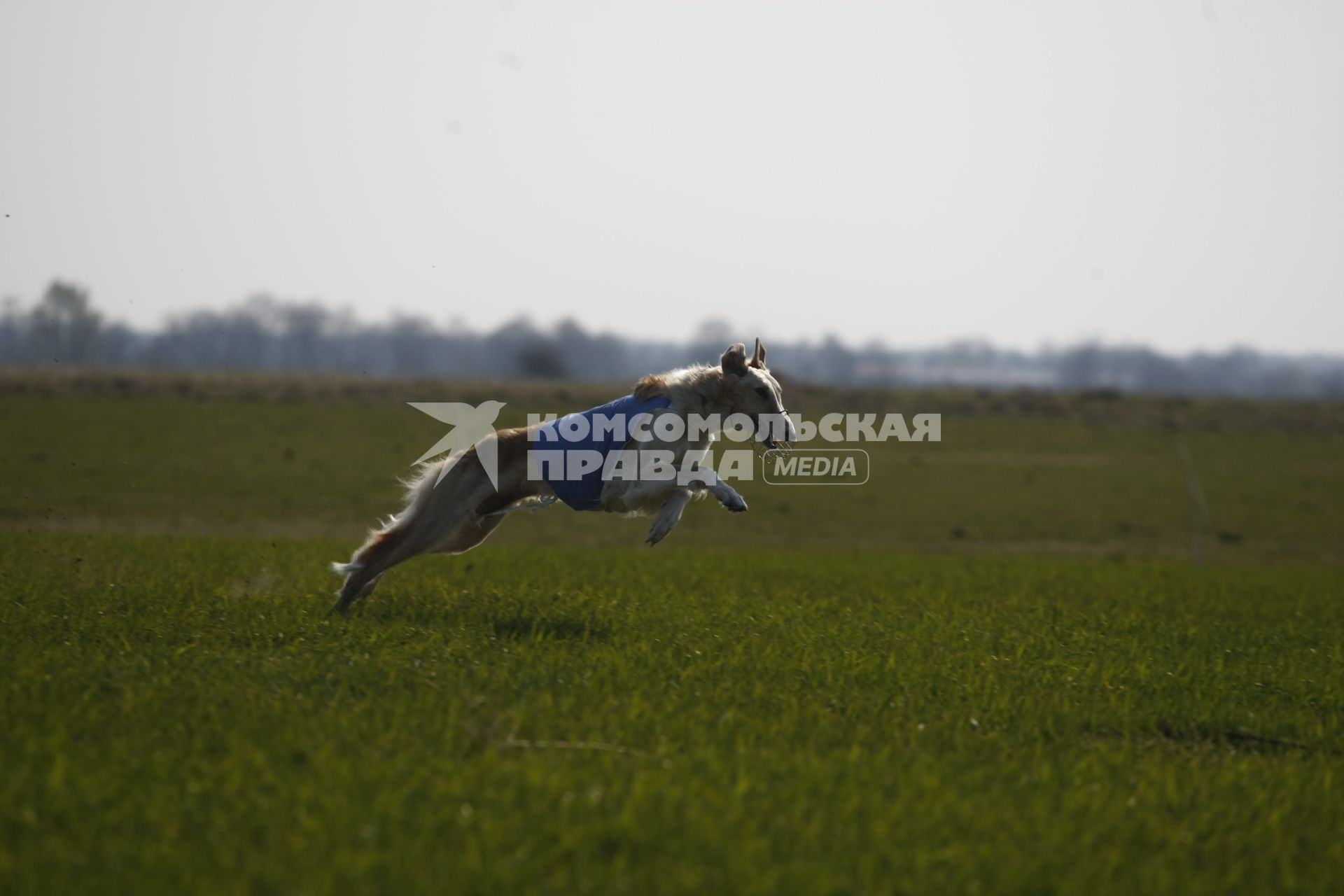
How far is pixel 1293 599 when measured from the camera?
17188 millimetres

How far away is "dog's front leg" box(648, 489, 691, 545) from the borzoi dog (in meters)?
0.01

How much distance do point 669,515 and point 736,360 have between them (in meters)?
1.72

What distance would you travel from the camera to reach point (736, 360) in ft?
38.2

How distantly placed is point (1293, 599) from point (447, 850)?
50.3ft

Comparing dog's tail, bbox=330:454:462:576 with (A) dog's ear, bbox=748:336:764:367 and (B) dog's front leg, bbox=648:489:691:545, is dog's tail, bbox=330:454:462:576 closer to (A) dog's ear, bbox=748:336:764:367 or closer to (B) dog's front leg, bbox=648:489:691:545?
(B) dog's front leg, bbox=648:489:691:545

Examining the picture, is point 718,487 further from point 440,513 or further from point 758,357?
point 440,513

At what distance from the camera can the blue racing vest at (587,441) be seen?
36.6 feet

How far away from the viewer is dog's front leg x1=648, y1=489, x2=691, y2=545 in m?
10.7

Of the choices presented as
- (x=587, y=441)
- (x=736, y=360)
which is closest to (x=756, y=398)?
(x=736, y=360)

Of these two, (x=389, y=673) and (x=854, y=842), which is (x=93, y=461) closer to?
(x=389, y=673)

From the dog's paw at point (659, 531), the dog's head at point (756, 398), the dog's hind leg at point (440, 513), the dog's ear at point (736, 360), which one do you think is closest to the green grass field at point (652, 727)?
the dog's hind leg at point (440, 513)

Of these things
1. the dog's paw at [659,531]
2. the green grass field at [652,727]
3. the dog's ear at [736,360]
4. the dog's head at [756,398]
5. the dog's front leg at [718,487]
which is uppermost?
the dog's ear at [736,360]

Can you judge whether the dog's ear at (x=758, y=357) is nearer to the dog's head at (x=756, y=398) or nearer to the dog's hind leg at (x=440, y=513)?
the dog's head at (x=756, y=398)

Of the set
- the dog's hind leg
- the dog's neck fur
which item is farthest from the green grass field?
the dog's neck fur
